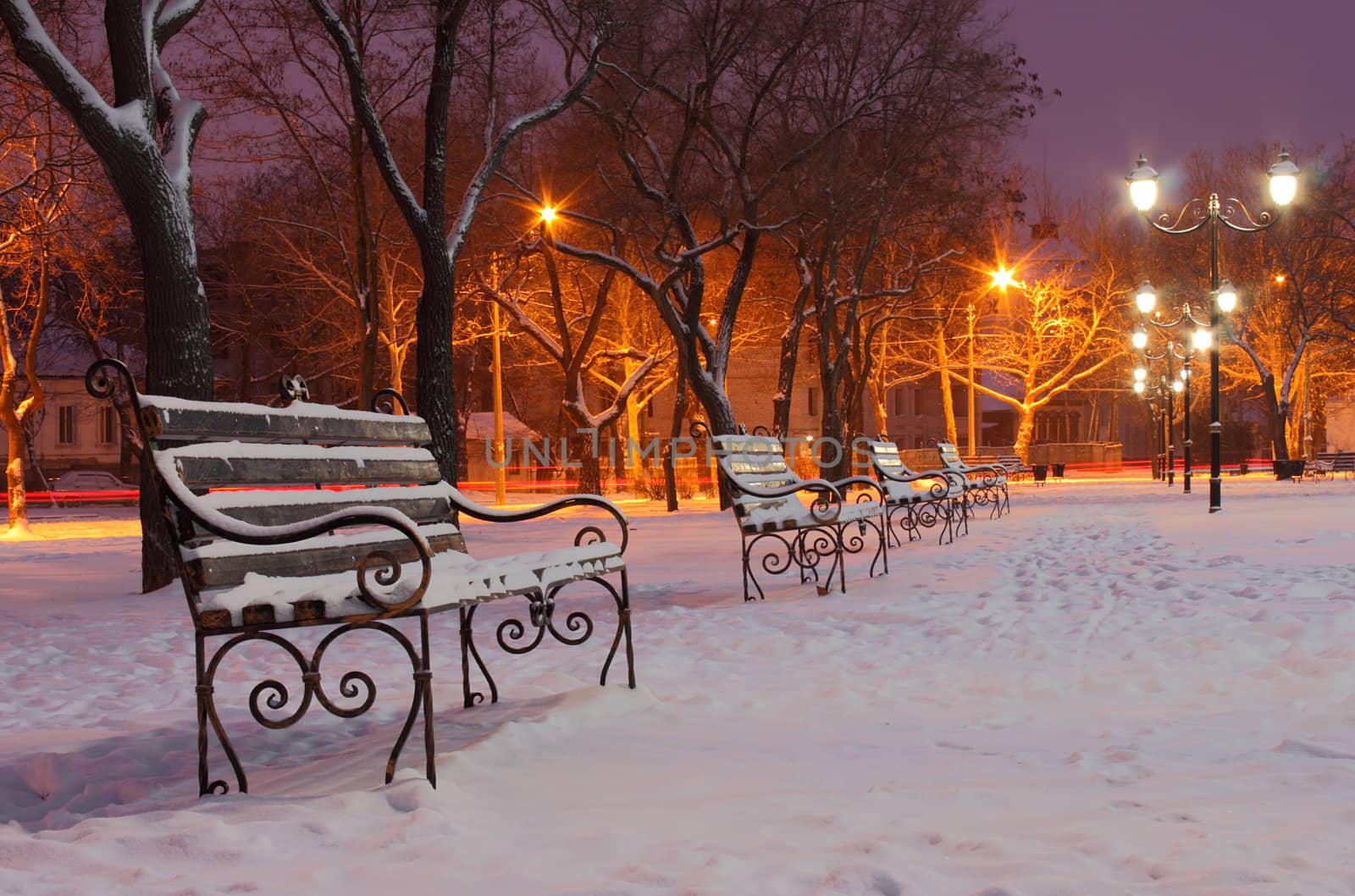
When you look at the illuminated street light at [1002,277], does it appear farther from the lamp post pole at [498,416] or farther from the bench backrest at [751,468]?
the bench backrest at [751,468]

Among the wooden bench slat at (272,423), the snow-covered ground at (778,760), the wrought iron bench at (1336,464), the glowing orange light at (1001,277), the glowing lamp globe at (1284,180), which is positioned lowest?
the snow-covered ground at (778,760)

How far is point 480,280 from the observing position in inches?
1140

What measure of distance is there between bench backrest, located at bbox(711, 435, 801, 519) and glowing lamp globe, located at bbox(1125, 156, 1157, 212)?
10220 millimetres

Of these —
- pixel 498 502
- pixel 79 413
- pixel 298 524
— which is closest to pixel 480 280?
pixel 498 502

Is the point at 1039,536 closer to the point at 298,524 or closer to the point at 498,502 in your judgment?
the point at 298,524

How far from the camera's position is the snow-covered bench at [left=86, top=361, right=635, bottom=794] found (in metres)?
3.76

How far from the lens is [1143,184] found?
58.7ft

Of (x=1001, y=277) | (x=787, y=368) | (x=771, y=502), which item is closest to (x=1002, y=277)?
(x=1001, y=277)

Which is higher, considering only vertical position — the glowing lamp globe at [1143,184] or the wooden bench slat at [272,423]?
the glowing lamp globe at [1143,184]

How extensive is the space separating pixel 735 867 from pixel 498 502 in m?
27.3

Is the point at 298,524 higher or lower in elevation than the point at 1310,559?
higher

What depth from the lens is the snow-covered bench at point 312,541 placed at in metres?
3.76

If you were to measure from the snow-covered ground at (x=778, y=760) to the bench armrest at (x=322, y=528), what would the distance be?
23.9 inches

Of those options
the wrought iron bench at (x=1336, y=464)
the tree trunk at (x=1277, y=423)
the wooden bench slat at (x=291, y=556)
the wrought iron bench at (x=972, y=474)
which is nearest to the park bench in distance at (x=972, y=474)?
the wrought iron bench at (x=972, y=474)
